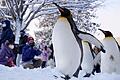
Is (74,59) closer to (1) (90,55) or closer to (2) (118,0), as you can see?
(1) (90,55)

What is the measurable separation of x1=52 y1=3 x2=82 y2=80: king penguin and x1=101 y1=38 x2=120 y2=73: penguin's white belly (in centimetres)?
100

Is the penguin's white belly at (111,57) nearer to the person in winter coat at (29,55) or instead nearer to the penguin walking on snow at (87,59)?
the penguin walking on snow at (87,59)

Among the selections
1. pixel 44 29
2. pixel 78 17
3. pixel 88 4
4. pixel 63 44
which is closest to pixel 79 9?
pixel 88 4

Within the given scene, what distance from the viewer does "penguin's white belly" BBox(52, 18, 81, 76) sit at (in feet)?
12.7

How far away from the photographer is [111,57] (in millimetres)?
4898

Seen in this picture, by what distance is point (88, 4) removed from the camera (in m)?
16.4

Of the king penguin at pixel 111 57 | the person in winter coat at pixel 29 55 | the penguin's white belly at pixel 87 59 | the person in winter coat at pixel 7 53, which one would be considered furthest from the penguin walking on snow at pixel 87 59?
the person in winter coat at pixel 29 55

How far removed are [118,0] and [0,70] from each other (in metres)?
29.3

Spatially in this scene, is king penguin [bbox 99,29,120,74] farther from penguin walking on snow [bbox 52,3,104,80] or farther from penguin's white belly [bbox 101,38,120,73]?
penguin walking on snow [bbox 52,3,104,80]

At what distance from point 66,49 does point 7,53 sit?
180 centimetres

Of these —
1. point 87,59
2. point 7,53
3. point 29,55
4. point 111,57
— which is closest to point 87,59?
point 87,59

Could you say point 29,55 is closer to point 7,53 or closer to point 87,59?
point 7,53

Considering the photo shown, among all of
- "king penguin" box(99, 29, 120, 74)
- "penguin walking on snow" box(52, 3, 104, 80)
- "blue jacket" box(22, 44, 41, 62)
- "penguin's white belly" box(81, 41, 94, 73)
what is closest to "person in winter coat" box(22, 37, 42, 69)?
"blue jacket" box(22, 44, 41, 62)

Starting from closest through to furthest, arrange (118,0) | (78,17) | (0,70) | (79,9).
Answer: (0,70) < (79,9) < (78,17) < (118,0)
